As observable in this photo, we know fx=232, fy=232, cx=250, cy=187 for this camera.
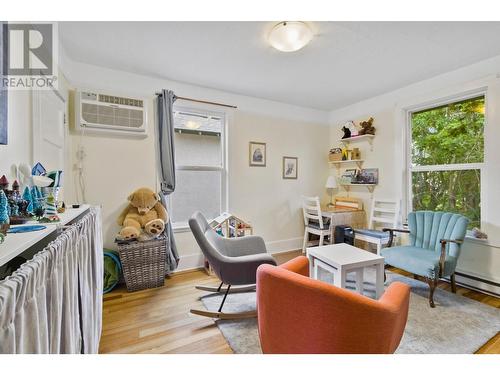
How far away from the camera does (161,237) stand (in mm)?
2592

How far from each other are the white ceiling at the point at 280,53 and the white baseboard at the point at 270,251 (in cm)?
224

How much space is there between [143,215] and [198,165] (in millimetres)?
967

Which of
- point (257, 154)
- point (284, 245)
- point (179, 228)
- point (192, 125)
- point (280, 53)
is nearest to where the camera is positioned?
point (280, 53)

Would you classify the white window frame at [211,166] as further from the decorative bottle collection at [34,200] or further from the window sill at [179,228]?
the decorative bottle collection at [34,200]

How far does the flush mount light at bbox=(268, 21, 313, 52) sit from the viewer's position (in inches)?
69.1

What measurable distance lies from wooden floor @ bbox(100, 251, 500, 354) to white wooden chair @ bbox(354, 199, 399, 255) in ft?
2.40

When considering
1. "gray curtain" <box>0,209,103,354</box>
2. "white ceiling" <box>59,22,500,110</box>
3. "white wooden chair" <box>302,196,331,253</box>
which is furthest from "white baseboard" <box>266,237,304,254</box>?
"gray curtain" <box>0,209,103,354</box>

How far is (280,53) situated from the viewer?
2.23 m

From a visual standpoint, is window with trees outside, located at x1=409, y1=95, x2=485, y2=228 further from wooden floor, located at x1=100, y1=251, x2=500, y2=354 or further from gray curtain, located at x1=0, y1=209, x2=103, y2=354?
gray curtain, located at x1=0, y1=209, x2=103, y2=354

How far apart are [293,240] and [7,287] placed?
3.61m

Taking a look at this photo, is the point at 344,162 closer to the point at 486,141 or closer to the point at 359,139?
the point at 359,139

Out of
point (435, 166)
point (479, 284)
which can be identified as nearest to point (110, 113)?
point (435, 166)

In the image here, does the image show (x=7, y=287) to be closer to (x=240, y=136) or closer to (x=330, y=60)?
(x=330, y=60)

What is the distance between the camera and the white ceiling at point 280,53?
1846 mm
